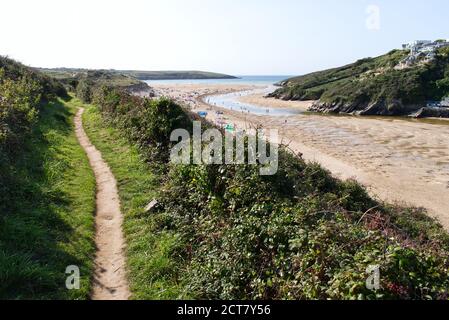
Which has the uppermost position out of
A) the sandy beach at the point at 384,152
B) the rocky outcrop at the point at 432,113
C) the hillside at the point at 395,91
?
the hillside at the point at 395,91

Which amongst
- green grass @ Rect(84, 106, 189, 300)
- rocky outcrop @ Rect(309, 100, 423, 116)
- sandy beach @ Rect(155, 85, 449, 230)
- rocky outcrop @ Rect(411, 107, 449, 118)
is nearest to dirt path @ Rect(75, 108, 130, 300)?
green grass @ Rect(84, 106, 189, 300)

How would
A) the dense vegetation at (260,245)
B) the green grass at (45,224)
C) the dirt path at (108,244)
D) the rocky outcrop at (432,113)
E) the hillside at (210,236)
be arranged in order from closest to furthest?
the dense vegetation at (260,245) < the hillside at (210,236) < the green grass at (45,224) < the dirt path at (108,244) < the rocky outcrop at (432,113)

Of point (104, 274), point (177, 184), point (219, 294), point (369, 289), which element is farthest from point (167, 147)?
point (369, 289)

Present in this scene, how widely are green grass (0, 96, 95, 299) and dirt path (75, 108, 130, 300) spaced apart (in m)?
0.22

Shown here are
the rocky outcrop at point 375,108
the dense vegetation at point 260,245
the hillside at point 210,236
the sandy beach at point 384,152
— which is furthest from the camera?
the rocky outcrop at point 375,108

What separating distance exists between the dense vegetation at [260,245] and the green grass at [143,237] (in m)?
0.03

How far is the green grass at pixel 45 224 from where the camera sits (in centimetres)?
727

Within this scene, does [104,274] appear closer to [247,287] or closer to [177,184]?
[247,287]

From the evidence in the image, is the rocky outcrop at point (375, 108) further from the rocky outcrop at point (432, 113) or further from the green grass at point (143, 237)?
the green grass at point (143, 237)

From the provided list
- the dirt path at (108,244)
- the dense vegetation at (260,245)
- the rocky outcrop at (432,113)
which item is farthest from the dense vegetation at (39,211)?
the rocky outcrop at (432,113)

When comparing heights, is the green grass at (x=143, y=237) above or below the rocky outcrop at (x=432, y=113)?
below

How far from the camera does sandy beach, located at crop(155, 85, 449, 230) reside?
77.5 feet

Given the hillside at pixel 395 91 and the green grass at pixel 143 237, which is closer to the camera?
the green grass at pixel 143 237

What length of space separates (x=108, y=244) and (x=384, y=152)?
30307mm
